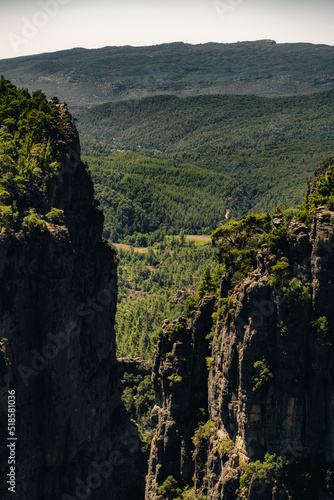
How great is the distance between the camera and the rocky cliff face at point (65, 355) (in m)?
85.2

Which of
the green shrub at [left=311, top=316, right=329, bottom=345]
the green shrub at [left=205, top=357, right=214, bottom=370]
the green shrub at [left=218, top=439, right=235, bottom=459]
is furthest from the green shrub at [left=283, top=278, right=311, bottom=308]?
the green shrub at [left=205, top=357, right=214, bottom=370]

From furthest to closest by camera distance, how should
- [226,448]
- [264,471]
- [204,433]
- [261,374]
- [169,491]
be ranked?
[169,491], [204,433], [226,448], [261,374], [264,471]

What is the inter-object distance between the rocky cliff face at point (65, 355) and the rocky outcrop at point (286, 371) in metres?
24.2

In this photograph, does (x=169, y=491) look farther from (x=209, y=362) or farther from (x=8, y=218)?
(x=8, y=218)

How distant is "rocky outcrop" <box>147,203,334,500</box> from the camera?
68562 mm

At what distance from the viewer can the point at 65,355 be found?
89.2 meters

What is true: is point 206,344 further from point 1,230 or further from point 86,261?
point 1,230

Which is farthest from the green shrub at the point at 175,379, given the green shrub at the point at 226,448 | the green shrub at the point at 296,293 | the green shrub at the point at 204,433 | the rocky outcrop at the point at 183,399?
the green shrub at the point at 296,293

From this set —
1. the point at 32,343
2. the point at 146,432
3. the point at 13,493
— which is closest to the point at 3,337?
the point at 32,343

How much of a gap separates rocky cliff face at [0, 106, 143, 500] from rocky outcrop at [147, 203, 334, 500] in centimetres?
2418

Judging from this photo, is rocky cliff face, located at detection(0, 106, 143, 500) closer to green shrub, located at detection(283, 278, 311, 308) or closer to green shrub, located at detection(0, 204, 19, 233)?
green shrub, located at detection(0, 204, 19, 233)

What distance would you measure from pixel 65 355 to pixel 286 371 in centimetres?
3098

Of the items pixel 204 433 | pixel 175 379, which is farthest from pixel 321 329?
pixel 175 379

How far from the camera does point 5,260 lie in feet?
272
